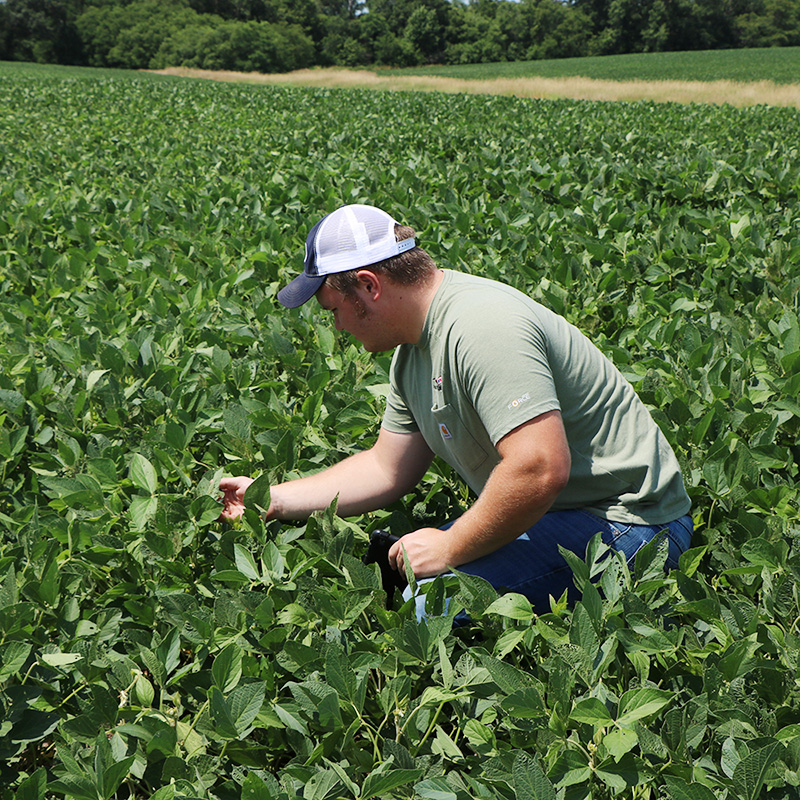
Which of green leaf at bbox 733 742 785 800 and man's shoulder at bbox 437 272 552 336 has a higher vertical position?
man's shoulder at bbox 437 272 552 336

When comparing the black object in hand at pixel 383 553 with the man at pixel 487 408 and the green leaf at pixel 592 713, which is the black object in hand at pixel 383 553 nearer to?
the man at pixel 487 408

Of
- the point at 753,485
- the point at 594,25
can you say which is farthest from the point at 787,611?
the point at 594,25

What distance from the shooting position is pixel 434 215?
6.22 metres

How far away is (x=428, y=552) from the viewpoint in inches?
90.9

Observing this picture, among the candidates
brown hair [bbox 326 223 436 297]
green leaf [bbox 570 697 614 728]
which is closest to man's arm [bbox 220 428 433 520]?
brown hair [bbox 326 223 436 297]

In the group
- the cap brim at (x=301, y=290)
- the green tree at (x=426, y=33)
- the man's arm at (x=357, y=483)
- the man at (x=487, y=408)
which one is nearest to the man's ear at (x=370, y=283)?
the man at (x=487, y=408)

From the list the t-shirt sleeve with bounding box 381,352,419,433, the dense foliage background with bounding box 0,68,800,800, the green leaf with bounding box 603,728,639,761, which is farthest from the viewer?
the t-shirt sleeve with bounding box 381,352,419,433

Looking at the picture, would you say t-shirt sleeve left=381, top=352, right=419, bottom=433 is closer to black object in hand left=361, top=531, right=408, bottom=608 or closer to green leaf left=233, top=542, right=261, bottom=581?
black object in hand left=361, top=531, right=408, bottom=608

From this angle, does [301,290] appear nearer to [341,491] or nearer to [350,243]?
[350,243]

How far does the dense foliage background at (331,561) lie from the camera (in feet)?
5.55

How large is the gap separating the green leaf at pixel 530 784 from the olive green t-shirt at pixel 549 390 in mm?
854

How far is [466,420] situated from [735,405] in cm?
110

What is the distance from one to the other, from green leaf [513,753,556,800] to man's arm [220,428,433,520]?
1.24 metres

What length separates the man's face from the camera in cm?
239
